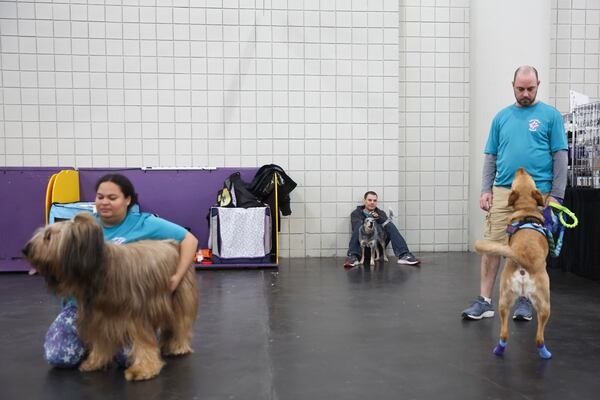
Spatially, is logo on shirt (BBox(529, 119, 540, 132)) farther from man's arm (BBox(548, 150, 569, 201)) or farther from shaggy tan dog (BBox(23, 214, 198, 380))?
shaggy tan dog (BBox(23, 214, 198, 380))

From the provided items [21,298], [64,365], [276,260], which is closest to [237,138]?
[276,260]

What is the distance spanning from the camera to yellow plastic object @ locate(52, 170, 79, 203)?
17.6 ft

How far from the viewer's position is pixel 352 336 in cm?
334

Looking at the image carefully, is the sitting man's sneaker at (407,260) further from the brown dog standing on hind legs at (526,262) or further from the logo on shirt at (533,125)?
the brown dog standing on hind legs at (526,262)

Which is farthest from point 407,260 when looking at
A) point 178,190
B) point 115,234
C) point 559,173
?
point 115,234

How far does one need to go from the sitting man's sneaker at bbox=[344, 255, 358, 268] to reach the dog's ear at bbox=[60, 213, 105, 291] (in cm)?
375

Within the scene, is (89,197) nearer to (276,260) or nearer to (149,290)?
(276,260)

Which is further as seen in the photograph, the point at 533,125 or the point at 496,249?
the point at 533,125

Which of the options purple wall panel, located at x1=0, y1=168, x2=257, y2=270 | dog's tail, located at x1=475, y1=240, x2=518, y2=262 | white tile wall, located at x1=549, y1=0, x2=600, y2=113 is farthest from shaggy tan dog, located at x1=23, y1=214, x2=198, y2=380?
white tile wall, located at x1=549, y1=0, x2=600, y2=113

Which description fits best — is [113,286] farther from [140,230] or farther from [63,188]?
[63,188]

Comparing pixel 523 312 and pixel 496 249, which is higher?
pixel 496 249

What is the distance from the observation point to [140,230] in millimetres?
2832

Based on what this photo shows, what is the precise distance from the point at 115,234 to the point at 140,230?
0.41ft

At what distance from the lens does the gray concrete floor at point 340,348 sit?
2.50 m
